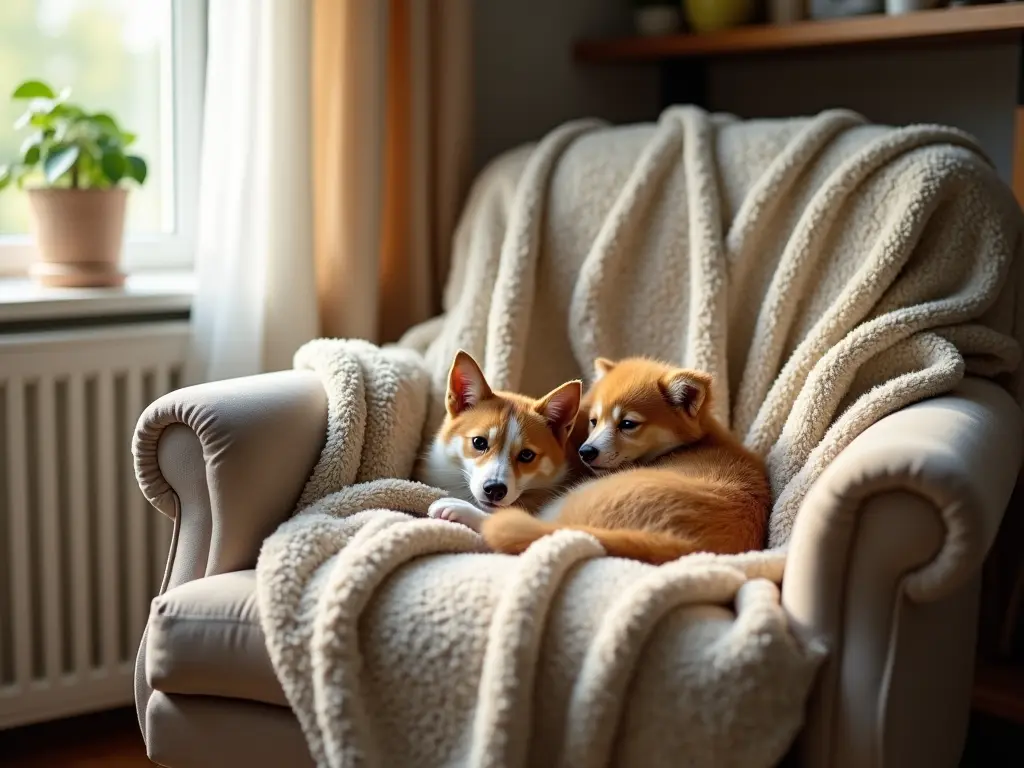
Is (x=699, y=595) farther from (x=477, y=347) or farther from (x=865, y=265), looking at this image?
(x=477, y=347)

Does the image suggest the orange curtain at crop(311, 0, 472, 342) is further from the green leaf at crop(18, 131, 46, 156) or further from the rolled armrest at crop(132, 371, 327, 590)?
the rolled armrest at crop(132, 371, 327, 590)

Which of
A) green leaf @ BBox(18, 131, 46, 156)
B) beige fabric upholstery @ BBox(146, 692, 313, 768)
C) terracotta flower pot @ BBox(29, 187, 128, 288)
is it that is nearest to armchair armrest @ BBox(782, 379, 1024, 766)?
beige fabric upholstery @ BBox(146, 692, 313, 768)

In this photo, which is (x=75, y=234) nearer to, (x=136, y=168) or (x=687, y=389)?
(x=136, y=168)

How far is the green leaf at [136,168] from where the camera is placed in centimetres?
212

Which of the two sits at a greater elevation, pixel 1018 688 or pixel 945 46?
pixel 945 46

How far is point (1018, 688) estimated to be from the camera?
1901 mm

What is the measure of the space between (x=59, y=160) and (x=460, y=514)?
1036 mm

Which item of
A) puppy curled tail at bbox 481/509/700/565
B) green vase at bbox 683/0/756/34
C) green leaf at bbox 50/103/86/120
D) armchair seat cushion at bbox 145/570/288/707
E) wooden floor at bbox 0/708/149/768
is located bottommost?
wooden floor at bbox 0/708/149/768

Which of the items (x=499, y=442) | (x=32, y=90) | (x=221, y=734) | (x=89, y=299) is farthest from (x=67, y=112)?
(x=221, y=734)

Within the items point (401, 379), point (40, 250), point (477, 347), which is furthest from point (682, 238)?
point (40, 250)

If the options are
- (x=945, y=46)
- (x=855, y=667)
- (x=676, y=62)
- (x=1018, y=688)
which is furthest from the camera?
(x=676, y=62)

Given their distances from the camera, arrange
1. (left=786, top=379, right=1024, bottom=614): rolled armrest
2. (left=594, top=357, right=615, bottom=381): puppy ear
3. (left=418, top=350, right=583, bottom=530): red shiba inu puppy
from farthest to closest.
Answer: (left=594, top=357, right=615, bottom=381): puppy ear
(left=418, top=350, right=583, bottom=530): red shiba inu puppy
(left=786, top=379, right=1024, bottom=614): rolled armrest

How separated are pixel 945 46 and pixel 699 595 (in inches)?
56.4

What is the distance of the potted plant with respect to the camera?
6.81 feet
